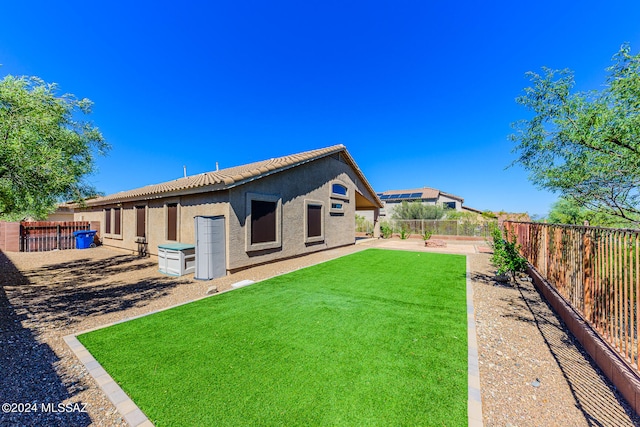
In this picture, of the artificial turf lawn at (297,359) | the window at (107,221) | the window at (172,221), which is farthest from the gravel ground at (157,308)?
the window at (107,221)

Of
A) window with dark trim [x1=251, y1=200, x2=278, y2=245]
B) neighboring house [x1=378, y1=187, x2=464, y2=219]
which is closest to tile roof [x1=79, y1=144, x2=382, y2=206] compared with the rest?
window with dark trim [x1=251, y1=200, x2=278, y2=245]

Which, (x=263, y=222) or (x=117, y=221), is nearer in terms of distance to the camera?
(x=263, y=222)

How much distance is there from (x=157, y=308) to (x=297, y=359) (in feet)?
14.1

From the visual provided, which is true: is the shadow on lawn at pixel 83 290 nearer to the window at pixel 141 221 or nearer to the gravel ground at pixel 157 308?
the gravel ground at pixel 157 308

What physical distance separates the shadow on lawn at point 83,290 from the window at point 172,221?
5.01ft

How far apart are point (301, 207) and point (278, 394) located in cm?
1030

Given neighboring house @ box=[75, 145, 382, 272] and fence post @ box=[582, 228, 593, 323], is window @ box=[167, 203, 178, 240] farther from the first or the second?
fence post @ box=[582, 228, 593, 323]

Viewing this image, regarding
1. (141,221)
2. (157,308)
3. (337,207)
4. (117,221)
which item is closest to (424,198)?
(337,207)

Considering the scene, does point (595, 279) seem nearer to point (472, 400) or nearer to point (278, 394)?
point (472, 400)

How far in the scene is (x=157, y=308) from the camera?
5984 millimetres

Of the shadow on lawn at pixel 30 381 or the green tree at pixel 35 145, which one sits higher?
the green tree at pixel 35 145

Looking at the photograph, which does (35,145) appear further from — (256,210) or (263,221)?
(263,221)

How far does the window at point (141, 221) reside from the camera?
43.6 ft

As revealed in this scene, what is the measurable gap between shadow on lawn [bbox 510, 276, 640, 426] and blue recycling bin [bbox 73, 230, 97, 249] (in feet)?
79.1
